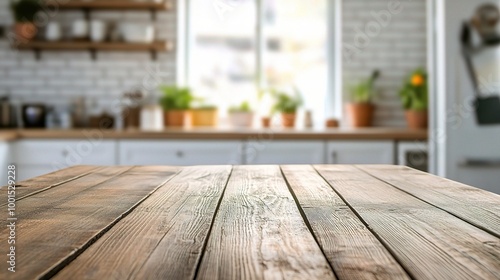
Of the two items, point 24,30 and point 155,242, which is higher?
point 24,30

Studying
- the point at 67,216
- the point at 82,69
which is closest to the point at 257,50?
the point at 82,69

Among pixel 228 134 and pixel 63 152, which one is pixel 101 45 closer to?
pixel 63 152

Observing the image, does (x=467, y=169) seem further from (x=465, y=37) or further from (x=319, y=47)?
(x=319, y=47)

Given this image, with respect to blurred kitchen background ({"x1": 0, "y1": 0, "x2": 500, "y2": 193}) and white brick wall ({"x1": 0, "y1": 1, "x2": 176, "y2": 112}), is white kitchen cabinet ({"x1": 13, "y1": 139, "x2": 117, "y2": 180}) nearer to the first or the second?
blurred kitchen background ({"x1": 0, "y1": 0, "x2": 500, "y2": 193})

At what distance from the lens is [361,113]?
442 cm

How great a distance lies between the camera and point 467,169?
11.5 feet

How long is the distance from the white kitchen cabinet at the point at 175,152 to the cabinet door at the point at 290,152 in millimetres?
183

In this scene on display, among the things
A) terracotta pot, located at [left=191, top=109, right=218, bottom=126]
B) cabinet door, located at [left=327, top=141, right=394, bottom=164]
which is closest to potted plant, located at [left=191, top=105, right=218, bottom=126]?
terracotta pot, located at [left=191, top=109, right=218, bottom=126]

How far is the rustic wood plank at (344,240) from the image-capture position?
736 millimetres

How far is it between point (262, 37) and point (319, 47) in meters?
0.45

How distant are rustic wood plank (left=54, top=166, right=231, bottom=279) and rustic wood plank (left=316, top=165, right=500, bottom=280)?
28 centimetres

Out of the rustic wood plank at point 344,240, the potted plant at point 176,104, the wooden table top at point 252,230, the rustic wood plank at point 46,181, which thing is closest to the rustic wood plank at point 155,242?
the wooden table top at point 252,230

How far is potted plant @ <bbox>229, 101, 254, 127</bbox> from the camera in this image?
445 centimetres

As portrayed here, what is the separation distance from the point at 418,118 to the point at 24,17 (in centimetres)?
292
